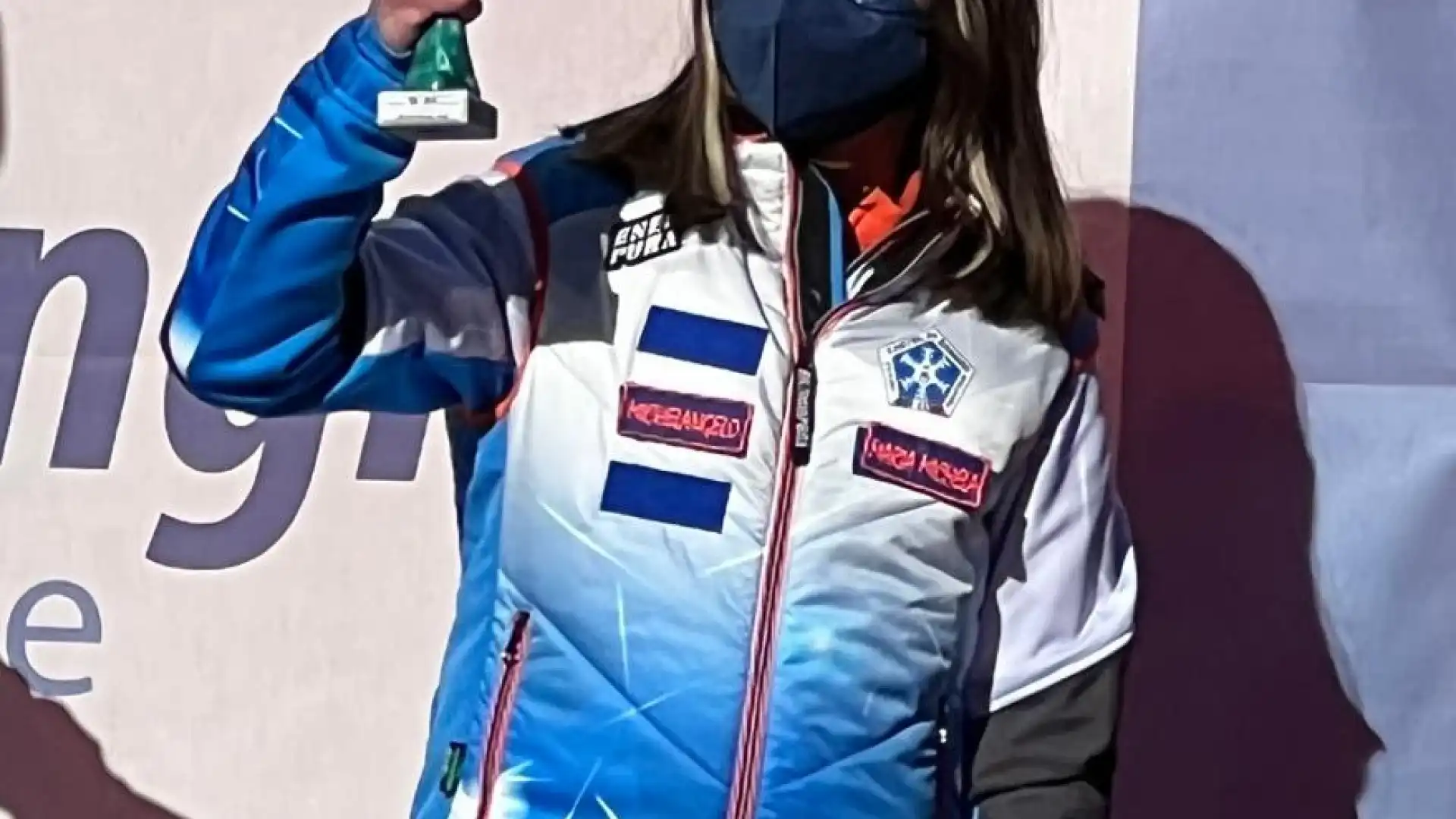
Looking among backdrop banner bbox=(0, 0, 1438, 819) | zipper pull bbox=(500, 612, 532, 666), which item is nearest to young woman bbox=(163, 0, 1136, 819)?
zipper pull bbox=(500, 612, 532, 666)

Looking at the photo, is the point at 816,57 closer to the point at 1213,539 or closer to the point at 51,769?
the point at 1213,539

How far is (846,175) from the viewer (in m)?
1.04

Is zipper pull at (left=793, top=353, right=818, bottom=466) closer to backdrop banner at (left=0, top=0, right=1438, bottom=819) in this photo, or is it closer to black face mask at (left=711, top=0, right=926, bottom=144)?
black face mask at (left=711, top=0, right=926, bottom=144)

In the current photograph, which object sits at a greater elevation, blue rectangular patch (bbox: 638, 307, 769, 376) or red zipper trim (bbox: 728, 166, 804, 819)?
blue rectangular patch (bbox: 638, 307, 769, 376)

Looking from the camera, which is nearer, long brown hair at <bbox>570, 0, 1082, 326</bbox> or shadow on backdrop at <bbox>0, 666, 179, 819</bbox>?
long brown hair at <bbox>570, 0, 1082, 326</bbox>

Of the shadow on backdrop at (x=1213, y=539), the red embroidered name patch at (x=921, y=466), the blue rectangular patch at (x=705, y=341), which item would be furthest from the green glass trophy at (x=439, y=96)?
the shadow on backdrop at (x=1213, y=539)

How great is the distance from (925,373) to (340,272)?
0.99 feet

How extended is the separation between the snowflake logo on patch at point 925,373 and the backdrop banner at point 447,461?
1.30 feet

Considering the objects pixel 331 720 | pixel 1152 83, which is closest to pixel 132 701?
pixel 331 720

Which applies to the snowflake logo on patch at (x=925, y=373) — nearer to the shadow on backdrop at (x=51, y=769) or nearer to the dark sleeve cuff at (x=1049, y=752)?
the dark sleeve cuff at (x=1049, y=752)

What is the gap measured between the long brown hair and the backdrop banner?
31 cm

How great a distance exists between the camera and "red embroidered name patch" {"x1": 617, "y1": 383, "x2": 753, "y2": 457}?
956mm

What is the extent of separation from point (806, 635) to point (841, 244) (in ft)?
0.68

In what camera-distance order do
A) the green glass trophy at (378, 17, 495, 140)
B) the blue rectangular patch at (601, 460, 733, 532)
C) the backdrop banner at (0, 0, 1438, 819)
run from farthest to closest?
the backdrop banner at (0, 0, 1438, 819), the blue rectangular patch at (601, 460, 733, 532), the green glass trophy at (378, 17, 495, 140)
